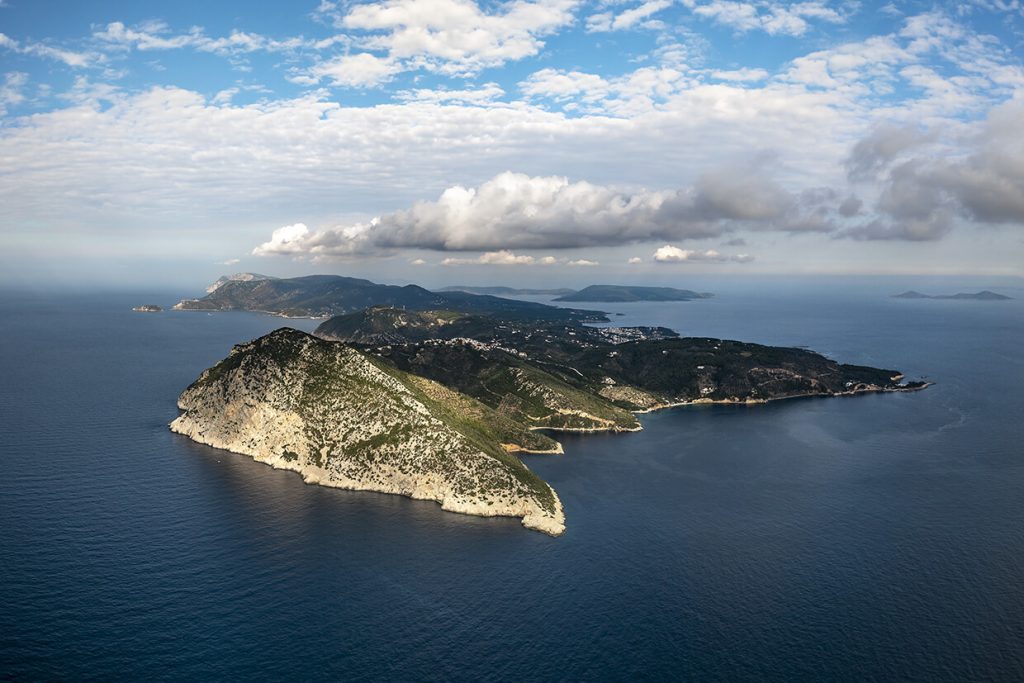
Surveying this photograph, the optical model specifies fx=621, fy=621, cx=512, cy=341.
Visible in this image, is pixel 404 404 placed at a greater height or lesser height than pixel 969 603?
greater

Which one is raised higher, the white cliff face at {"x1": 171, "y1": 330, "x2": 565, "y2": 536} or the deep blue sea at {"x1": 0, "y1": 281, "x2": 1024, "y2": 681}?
the white cliff face at {"x1": 171, "y1": 330, "x2": 565, "y2": 536}

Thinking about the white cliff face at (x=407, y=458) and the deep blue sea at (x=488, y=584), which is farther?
the white cliff face at (x=407, y=458)

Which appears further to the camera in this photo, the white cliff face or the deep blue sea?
the white cliff face

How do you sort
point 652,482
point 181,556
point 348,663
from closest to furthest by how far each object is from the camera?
point 348,663 < point 181,556 < point 652,482

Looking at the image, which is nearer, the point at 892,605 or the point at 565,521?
the point at 892,605

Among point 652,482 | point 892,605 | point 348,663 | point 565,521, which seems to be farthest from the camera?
point 652,482

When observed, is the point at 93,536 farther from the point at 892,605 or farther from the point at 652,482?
the point at 892,605

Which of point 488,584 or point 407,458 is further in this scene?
point 407,458

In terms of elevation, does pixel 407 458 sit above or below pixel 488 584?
above

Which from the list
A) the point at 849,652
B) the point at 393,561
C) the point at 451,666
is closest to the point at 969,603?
Result: the point at 849,652

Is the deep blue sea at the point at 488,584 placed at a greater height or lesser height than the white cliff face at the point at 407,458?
lesser
